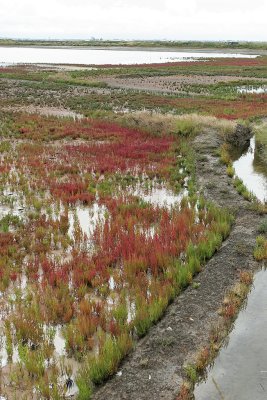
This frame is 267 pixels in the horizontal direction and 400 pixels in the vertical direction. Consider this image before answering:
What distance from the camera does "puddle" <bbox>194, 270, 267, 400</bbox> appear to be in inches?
242

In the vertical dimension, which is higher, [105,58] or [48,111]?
[105,58]

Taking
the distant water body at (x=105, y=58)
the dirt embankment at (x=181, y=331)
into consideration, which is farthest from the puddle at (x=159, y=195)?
the distant water body at (x=105, y=58)

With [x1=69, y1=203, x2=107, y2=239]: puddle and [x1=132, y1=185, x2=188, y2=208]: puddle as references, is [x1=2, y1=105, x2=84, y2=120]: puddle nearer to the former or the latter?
[x1=132, y1=185, x2=188, y2=208]: puddle

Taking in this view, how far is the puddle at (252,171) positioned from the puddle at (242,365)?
280 inches

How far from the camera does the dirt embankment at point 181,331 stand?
6246 mm

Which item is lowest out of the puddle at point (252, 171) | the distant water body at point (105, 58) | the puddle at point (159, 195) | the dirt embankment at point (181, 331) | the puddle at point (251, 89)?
the dirt embankment at point (181, 331)

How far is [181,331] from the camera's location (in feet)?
24.7

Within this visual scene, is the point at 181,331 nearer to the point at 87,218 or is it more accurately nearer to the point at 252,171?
the point at 87,218

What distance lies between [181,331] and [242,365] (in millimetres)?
1227

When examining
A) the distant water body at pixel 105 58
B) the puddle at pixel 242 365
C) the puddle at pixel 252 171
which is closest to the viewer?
the puddle at pixel 242 365

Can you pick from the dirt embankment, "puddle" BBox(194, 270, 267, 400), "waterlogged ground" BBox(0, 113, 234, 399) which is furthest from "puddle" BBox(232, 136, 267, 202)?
"puddle" BBox(194, 270, 267, 400)

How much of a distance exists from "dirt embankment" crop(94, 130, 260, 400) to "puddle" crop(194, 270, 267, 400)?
43cm

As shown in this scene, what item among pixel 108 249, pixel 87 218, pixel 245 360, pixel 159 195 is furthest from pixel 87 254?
pixel 159 195

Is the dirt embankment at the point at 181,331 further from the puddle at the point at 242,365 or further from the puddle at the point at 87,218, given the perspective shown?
the puddle at the point at 87,218
